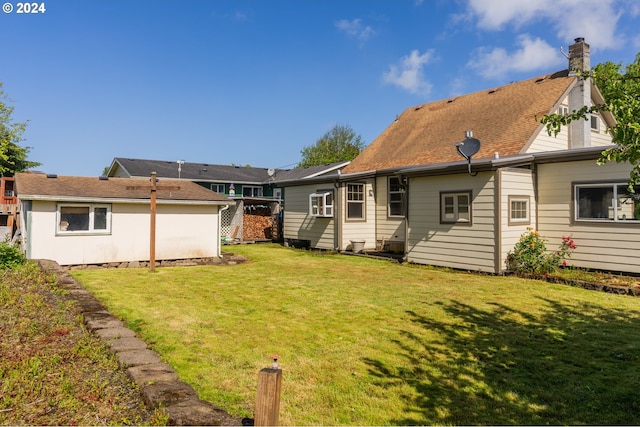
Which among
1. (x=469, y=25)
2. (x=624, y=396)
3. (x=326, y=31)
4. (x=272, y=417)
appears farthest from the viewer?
(x=326, y=31)

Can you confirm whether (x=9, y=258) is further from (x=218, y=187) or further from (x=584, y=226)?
(x=218, y=187)

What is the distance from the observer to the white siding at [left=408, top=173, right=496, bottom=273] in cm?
1134

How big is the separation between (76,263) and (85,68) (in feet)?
29.0

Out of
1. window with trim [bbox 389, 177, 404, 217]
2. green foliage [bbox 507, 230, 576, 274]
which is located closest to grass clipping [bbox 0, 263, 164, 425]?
green foliage [bbox 507, 230, 576, 274]

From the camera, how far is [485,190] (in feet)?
37.4

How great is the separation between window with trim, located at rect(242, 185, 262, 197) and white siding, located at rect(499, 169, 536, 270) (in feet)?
102

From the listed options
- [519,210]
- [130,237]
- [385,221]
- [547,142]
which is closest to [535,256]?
[519,210]

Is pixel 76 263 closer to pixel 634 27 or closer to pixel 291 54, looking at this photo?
→ pixel 291 54

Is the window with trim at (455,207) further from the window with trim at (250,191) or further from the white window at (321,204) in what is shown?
the window with trim at (250,191)

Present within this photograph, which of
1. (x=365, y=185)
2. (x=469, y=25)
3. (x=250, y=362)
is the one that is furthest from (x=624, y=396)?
(x=469, y=25)

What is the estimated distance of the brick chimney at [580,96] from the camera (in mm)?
14992

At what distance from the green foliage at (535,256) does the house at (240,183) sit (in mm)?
12940

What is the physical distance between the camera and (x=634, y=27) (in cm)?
1416

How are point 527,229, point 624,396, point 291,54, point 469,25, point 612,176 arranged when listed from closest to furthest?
point 624,396 → point 612,176 → point 527,229 → point 469,25 → point 291,54
